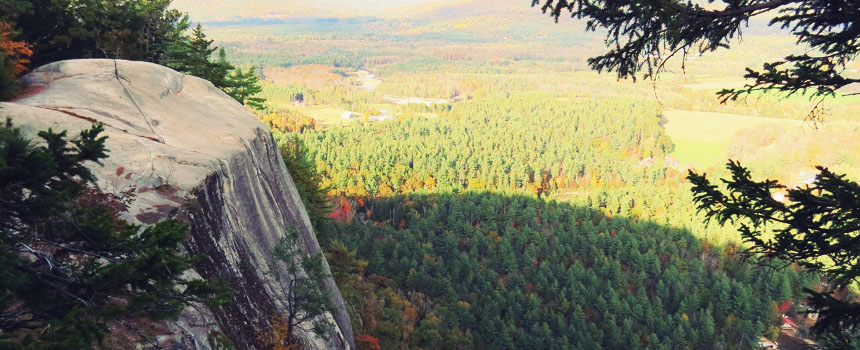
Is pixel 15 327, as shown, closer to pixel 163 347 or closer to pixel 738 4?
pixel 163 347

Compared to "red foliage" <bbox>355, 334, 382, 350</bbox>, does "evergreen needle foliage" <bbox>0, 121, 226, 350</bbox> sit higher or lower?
higher

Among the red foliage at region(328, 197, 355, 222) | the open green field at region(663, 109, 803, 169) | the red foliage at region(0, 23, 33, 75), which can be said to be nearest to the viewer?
the red foliage at region(0, 23, 33, 75)

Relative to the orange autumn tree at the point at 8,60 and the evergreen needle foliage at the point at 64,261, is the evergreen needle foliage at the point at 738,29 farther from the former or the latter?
the orange autumn tree at the point at 8,60

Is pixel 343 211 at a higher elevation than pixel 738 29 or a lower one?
lower

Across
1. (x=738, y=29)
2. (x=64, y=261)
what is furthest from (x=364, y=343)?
(x=738, y=29)

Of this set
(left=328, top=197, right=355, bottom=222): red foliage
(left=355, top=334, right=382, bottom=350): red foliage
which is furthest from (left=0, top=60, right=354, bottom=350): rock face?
(left=328, top=197, right=355, bottom=222): red foliage

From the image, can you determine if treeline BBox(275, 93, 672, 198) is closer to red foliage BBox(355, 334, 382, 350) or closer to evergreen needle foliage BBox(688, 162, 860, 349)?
red foliage BBox(355, 334, 382, 350)

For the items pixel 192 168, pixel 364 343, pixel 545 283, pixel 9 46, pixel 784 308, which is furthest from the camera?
pixel 784 308

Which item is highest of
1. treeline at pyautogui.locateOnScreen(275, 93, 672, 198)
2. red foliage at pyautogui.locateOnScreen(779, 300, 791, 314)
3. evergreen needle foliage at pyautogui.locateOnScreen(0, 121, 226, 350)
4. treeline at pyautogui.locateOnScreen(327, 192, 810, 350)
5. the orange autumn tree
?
the orange autumn tree

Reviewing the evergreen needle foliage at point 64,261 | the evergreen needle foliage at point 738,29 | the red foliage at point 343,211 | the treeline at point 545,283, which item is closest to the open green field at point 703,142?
the treeline at point 545,283

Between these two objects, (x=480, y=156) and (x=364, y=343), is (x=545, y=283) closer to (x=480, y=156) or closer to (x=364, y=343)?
(x=364, y=343)
